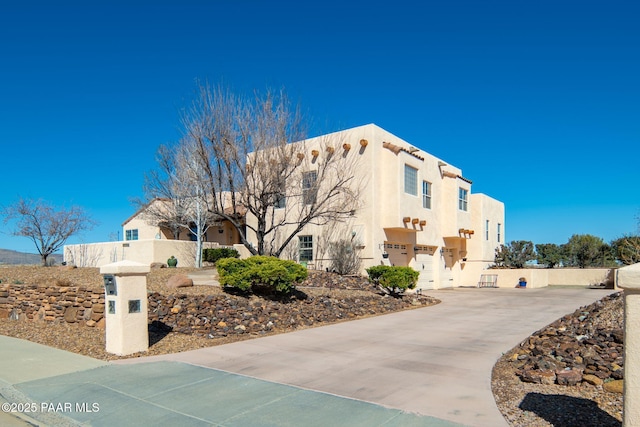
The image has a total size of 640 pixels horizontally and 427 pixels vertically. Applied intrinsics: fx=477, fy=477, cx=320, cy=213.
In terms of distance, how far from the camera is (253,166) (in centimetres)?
1712

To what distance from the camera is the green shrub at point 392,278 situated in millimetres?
17672

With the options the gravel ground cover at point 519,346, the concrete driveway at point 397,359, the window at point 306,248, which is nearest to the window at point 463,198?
the window at point 306,248

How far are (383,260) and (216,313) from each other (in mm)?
11642

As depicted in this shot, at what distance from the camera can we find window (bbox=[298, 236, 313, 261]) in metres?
23.2

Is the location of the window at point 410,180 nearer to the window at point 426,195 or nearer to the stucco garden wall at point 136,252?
the window at point 426,195

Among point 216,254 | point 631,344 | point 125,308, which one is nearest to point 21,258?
point 216,254

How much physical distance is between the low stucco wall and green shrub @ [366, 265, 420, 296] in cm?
1460

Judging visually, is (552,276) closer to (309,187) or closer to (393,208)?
(393,208)

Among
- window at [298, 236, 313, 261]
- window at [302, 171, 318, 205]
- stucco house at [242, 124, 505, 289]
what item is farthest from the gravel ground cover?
window at [298, 236, 313, 261]

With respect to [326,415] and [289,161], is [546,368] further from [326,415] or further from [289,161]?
[289,161]

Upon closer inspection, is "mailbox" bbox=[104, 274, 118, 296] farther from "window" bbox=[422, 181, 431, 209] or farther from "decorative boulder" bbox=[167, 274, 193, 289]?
"window" bbox=[422, 181, 431, 209]

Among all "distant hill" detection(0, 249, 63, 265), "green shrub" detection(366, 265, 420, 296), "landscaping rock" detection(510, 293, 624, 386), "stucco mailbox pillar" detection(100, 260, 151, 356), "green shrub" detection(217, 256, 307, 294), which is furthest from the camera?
"distant hill" detection(0, 249, 63, 265)

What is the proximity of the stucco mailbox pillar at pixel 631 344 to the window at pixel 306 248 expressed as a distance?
19.5 metres

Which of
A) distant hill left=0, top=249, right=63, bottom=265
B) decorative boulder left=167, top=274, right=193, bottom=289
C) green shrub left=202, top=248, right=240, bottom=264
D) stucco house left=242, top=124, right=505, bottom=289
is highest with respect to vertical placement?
stucco house left=242, top=124, right=505, bottom=289
